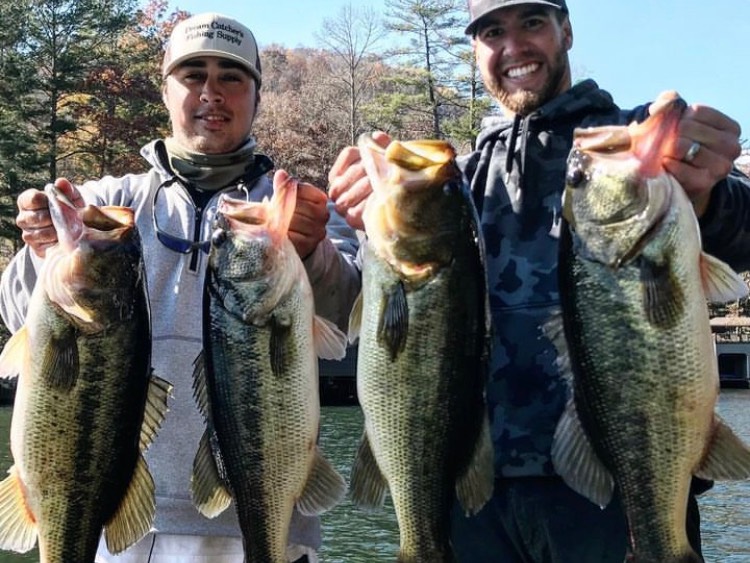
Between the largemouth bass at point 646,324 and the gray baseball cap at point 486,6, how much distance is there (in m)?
1.22

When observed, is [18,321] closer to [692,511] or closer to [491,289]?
[491,289]

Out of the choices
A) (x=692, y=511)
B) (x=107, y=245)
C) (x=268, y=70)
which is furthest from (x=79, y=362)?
(x=268, y=70)

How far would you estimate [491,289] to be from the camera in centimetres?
399

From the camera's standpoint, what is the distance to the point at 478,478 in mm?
3188

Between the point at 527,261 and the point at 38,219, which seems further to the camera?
the point at 527,261

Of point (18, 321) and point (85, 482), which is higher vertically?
point (18, 321)

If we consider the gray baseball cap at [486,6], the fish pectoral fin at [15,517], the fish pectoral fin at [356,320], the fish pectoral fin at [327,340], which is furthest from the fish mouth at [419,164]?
the fish pectoral fin at [15,517]

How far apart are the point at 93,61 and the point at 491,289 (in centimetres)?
3808

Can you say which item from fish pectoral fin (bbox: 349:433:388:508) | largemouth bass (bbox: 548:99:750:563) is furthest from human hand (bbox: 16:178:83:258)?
largemouth bass (bbox: 548:99:750:563)

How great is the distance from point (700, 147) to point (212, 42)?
2.39 metres

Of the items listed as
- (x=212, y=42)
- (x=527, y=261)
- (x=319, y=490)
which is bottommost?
(x=319, y=490)

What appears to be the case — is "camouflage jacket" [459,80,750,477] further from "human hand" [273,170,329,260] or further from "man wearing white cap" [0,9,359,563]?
"human hand" [273,170,329,260]

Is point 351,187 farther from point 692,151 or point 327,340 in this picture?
point 692,151

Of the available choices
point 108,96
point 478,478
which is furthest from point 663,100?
point 108,96
